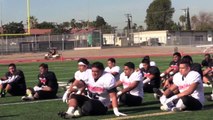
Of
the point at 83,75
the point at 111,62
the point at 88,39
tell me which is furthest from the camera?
the point at 88,39

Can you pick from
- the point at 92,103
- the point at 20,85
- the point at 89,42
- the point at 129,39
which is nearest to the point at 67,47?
the point at 89,42

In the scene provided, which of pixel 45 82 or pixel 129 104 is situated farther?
pixel 45 82

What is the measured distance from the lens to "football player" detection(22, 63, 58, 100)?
11.7 metres

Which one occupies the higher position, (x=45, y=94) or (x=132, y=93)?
(x=132, y=93)

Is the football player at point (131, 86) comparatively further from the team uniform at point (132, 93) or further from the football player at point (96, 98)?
the football player at point (96, 98)

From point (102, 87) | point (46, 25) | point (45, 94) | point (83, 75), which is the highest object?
point (46, 25)

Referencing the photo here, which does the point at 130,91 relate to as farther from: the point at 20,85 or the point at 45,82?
the point at 20,85

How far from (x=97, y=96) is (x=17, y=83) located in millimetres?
4853

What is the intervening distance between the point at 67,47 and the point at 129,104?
5323 centimetres

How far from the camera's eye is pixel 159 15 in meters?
116

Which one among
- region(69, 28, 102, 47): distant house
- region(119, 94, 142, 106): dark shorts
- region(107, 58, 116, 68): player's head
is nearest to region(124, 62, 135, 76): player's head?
region(119, 94, 142, 106): dark shorts

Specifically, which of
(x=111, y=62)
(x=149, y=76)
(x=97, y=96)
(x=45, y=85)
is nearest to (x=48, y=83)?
(x=45, y=85)

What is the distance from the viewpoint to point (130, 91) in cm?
1039

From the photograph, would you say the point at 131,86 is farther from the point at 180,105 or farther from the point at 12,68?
the point at 12,68
